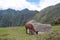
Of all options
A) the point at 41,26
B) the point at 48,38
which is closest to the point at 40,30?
the point at 41,26

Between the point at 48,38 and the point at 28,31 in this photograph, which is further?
the point at 28,31

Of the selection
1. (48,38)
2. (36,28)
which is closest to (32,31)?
(36,28)

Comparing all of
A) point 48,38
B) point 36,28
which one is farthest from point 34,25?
point 48,38

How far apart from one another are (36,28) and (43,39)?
35401 mm

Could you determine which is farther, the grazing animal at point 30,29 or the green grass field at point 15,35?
the grazing animal at point 30,29

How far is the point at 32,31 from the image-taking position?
53156mm

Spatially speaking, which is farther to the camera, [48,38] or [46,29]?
[46,29]

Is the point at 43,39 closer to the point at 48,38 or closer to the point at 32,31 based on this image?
the point at 48,38

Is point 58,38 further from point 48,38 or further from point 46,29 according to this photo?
point 46,29

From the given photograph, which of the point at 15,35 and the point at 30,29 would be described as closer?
the point at 15,35

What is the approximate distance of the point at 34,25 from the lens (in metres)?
52.3

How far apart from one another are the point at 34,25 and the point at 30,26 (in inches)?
96.0

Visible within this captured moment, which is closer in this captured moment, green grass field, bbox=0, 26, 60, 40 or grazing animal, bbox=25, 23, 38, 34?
green grass field, bbox=0, 26, 60, 40

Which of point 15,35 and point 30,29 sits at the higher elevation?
point 30,29
